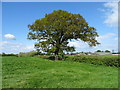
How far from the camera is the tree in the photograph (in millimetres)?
20016

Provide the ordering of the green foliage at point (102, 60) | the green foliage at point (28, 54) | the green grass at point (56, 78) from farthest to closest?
1. the green foliage at point (28, 54)
2. the green foliage at point (102, 60)
3. the green grass at point (56, 78)

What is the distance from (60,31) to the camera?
20.7 metres

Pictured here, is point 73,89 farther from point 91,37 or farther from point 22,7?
point 91,37

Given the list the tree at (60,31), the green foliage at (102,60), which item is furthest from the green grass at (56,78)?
the tree at (60,31)

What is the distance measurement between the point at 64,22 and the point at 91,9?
949 cm

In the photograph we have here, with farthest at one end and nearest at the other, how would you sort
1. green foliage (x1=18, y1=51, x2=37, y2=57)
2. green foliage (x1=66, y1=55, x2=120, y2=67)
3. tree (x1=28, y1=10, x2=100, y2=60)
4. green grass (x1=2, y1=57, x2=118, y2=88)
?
green foliage (x1=18, y1=51, x2=37, y2=57) < tree (x1=28, y1=10, x2=100, y2=60) < green foliage (x1=66, y1=55, x2=120, y2=67) < green grass (x1=2, y1=57, x2=118, y2=88)

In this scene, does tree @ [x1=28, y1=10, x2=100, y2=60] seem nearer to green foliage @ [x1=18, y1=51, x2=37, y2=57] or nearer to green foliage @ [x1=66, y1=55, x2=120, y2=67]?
green foliage @ [x1=66, y1=55, x2=120, y2=67]

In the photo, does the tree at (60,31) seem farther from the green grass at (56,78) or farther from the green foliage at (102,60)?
the green grass at (56,78)

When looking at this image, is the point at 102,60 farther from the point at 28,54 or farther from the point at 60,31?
the point at 28,54

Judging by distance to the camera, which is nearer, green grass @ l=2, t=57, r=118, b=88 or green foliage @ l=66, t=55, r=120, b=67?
green grass @ l=2, t=57, r=118, b=88

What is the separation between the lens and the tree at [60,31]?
2002 centimetres

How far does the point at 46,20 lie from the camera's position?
21094 mm

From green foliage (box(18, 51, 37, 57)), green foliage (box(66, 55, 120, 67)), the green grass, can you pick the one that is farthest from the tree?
the green grass

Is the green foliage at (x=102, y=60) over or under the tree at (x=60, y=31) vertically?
under
